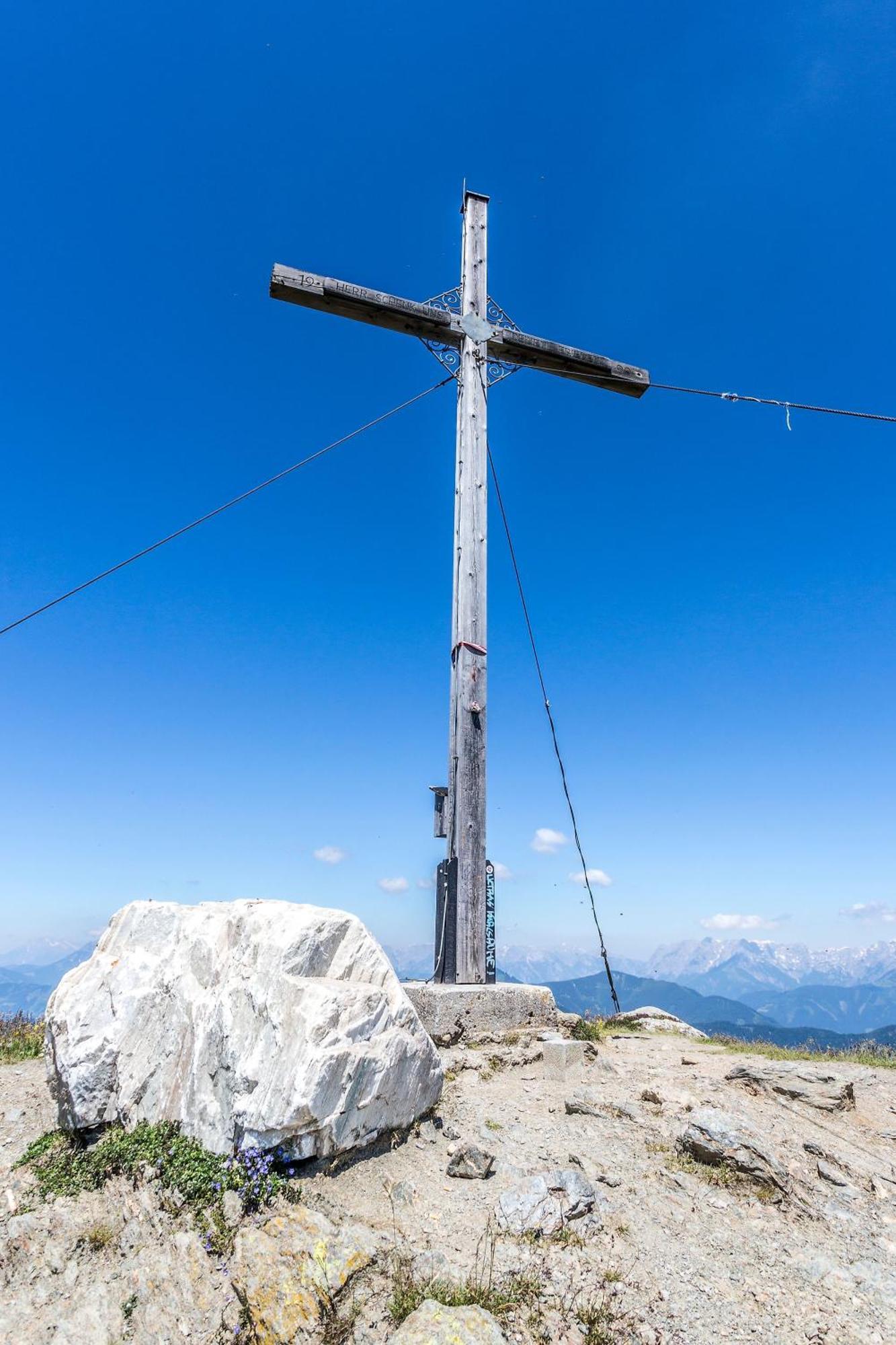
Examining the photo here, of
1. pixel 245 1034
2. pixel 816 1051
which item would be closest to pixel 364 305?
pixel 245 1034

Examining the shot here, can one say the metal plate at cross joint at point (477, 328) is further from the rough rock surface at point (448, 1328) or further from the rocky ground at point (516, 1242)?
the rough rock surface at point (448, 1328)

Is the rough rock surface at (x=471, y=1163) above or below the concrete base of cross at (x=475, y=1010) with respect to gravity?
below

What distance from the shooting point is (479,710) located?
304 inches

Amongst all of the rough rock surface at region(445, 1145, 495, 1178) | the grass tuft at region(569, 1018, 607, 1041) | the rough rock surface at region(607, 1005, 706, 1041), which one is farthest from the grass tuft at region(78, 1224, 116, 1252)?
the rough rock surface at region(607, 1005, 706, 1041)

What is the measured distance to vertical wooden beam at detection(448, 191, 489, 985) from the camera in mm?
7285

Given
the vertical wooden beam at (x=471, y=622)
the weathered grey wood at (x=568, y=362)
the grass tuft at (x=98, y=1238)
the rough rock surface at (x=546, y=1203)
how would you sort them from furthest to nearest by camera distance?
1. the weathered grey wood at (x=568, y=362)
2. the vertical wooden beam at (x=471, y=622)
3. the rough rock surface at (x=546, y=1203)
4. the grass tuft at (x=98, y=1238)

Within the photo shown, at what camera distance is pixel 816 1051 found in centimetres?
1080

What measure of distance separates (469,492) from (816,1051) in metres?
10.3

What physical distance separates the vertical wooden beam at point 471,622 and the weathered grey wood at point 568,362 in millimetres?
347

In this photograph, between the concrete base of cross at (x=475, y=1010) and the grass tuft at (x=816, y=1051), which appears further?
the grass tuft at (x=816, y=1051)

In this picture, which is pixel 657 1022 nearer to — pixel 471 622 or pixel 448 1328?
pixel 471 622

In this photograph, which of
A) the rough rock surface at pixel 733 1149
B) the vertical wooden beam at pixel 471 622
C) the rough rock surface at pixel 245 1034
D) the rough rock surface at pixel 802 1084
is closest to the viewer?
the rough rock surface at pixel 245 1034

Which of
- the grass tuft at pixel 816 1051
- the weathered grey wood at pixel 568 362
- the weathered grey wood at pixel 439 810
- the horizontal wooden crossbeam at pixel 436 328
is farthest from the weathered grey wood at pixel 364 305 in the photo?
the grass tuft at pixel 816 1051

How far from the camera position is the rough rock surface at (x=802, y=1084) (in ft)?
20.1
